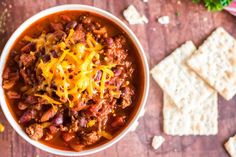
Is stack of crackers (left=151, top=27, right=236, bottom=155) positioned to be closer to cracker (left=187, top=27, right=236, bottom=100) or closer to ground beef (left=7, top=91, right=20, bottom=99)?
cracker (left=187, top=27, right=236, bottom=100)

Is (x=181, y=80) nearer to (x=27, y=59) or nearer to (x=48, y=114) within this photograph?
A: (x=48, y=114)

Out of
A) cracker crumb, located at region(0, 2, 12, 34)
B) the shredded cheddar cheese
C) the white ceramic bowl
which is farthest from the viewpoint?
cracker crumb, located at region(0, 2, 12, 34)

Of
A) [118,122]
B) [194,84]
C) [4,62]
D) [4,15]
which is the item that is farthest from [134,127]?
[4,15]

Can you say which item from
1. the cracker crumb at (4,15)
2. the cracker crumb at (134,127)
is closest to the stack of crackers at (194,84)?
the cracker crumb at (134,127)

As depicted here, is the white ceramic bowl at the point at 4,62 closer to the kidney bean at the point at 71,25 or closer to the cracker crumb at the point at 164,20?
the kidney bean at the point at 71,25

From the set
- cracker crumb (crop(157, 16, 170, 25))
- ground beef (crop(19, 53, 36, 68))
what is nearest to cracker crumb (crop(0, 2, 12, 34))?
ground beef (crop(19, 53, 36, 68))
